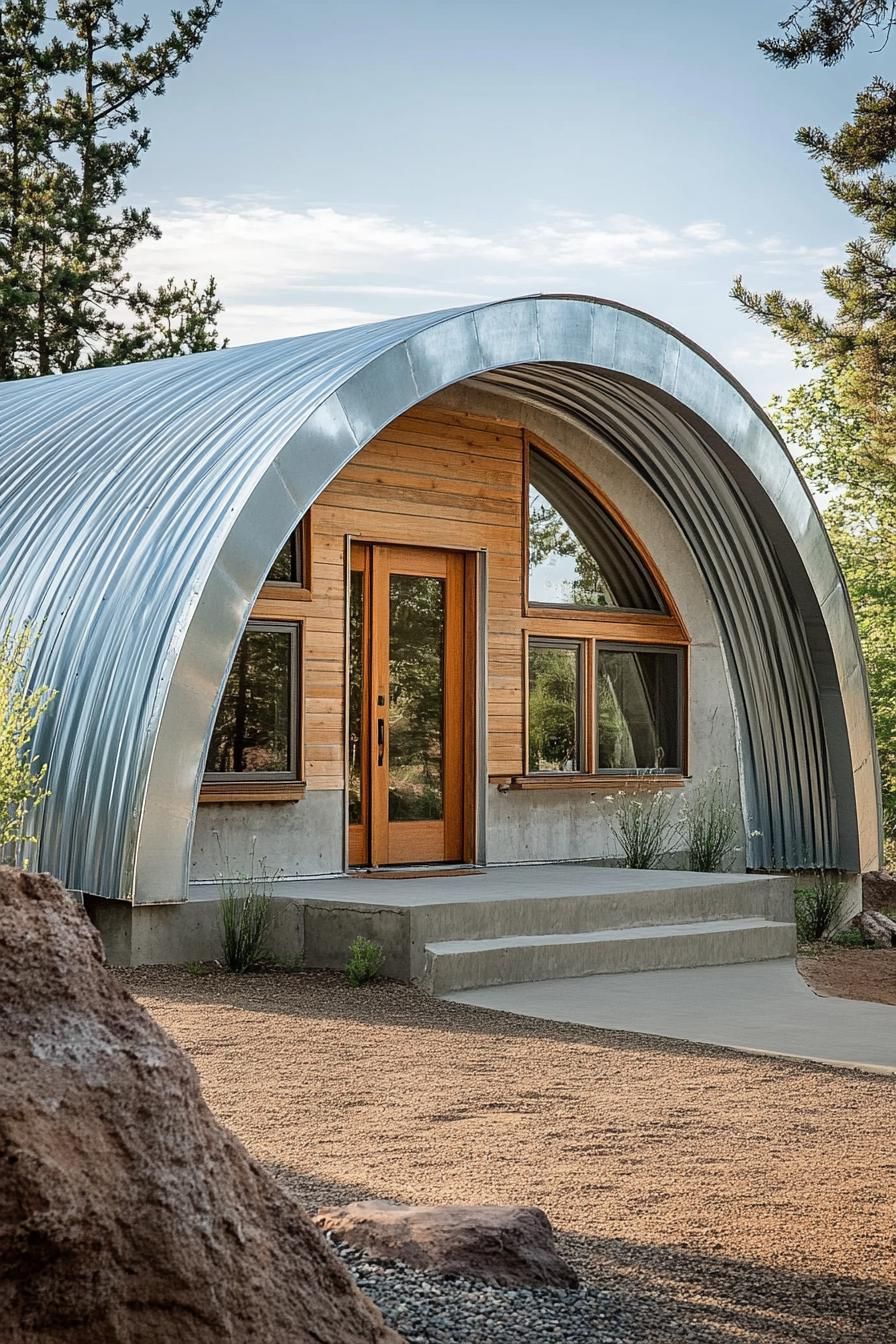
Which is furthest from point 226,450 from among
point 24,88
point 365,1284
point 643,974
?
point 24,88

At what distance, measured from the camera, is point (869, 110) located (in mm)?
13414

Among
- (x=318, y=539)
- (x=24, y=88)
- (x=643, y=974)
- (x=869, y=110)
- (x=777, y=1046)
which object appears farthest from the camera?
(x=24, y=88)

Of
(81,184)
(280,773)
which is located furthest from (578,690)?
(81,184)

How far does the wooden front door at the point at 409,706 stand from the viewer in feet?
41.4

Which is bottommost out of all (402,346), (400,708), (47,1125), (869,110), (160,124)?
(47,1125)

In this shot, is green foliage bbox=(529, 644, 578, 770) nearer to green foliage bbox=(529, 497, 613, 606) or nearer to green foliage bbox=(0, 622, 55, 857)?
green foliage bbox=(529, 497, 613, 606)

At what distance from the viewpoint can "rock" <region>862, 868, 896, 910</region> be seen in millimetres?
15539

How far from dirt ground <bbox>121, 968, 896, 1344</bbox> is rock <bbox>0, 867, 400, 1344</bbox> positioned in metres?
1.06

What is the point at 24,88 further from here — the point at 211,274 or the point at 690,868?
the point at 690,868

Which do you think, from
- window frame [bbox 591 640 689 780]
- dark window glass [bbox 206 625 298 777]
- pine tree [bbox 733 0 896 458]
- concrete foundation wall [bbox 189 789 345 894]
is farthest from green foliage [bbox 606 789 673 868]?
pine tree [bbox 733 0 896 458]

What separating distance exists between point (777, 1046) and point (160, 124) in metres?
22.0

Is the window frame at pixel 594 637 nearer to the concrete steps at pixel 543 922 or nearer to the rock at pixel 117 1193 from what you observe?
the concrete steps at pixel 543 922

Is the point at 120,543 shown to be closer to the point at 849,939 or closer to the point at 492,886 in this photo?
the point at 492,886

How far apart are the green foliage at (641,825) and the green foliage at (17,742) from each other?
5.59 meters
